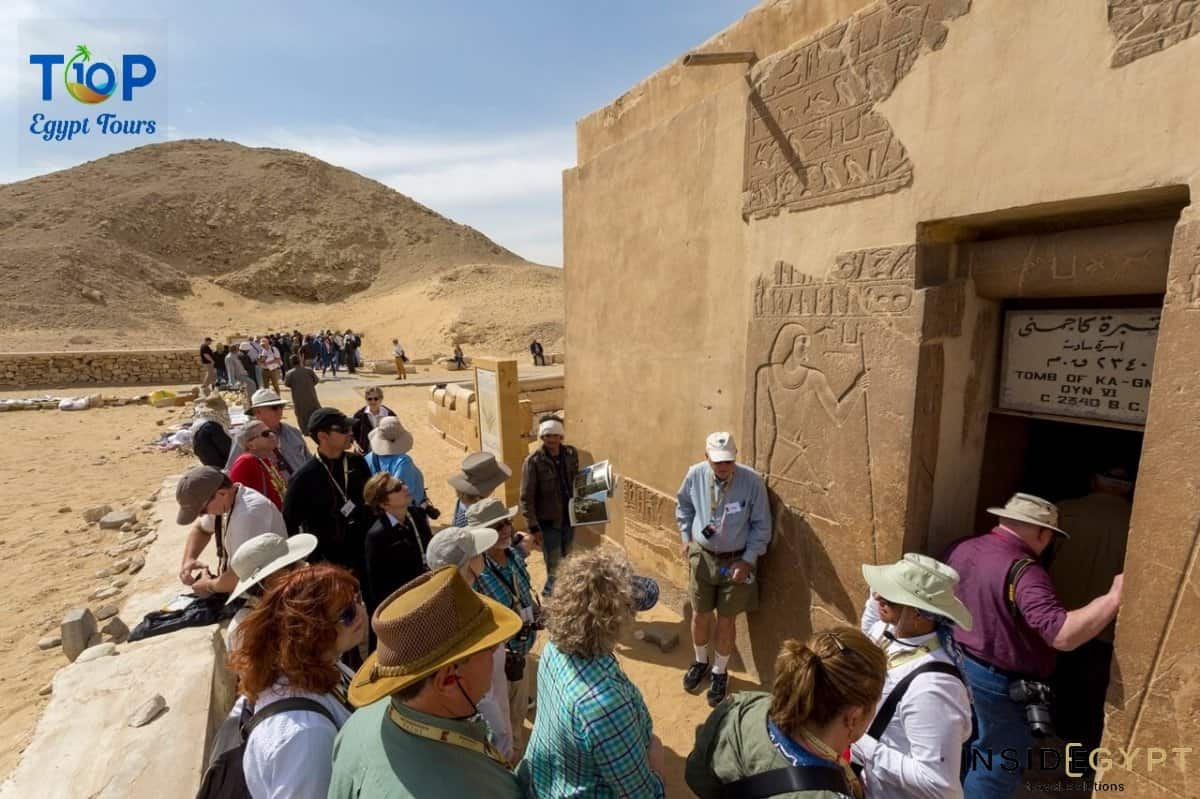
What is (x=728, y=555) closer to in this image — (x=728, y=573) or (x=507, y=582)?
(x=728, y=573)

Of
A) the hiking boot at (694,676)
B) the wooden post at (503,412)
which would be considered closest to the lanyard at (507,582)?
the hiking boot at (694,676)

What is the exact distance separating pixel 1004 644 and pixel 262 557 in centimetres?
309

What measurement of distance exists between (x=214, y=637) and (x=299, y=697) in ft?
6.67

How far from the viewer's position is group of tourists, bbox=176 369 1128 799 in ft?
4.89

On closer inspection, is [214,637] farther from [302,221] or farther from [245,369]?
[302,221]

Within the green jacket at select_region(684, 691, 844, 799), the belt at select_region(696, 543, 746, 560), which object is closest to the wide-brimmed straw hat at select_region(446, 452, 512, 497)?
the belt at select_region(696, 543, 746, 560)

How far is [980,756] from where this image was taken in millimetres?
2523

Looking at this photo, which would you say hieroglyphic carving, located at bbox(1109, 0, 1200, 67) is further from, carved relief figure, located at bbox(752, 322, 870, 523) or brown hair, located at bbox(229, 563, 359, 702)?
brown hair, located at bbox(229, 563, 359, 702)

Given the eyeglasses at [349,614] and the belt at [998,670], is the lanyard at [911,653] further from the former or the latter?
the eyeglasses at [349,614]

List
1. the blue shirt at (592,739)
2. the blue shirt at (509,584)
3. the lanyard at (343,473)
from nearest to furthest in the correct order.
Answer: the blue shirt at (592,739)
the blue shirt at (509,584)
the lanyard at (343,473)

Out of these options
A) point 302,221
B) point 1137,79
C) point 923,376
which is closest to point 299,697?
point 923,376

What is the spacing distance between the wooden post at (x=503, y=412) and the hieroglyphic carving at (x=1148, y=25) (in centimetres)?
565

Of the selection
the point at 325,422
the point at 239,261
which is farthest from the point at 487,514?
the point at 239,261

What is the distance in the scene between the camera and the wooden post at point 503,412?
6.89 meters
